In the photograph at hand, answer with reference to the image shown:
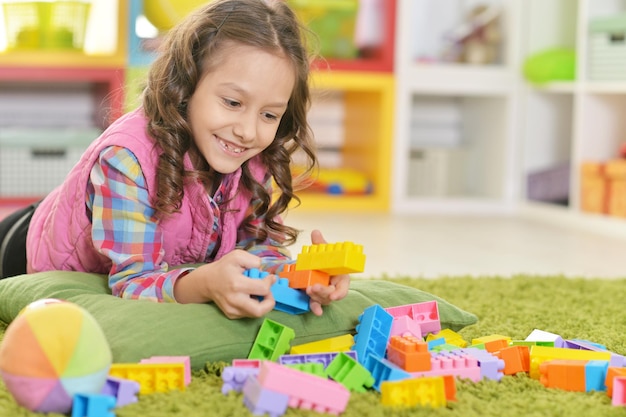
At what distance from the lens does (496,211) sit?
294 centimetres

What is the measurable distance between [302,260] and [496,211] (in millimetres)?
2048

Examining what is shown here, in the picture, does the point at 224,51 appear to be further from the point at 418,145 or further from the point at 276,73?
the point at 418,145

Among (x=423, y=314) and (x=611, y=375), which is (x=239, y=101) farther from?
(x=611, y=375)

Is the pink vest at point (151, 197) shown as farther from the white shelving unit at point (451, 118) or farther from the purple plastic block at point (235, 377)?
the white shelving unit at point (451, 118)

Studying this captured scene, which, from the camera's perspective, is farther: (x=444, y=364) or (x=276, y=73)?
(x=276, y=73)

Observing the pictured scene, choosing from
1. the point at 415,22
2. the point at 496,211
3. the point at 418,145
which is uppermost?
the point at 415,22

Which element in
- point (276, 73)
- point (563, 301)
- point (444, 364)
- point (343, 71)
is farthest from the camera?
point (343, 71)

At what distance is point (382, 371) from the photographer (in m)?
0.89

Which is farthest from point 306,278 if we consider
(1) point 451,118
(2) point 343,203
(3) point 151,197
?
(1) point 451,118

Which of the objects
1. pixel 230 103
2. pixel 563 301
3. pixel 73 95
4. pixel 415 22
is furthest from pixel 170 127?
pixel 415 22

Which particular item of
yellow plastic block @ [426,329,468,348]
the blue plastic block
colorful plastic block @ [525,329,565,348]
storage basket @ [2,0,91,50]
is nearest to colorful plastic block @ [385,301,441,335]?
yellow plastic block @ [426,329,468,348]

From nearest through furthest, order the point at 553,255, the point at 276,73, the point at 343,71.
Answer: the point at 276,73 → the point at 553,255 → the point at 343,71

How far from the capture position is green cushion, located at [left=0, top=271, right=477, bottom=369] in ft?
3.03

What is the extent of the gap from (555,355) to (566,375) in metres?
0.06
